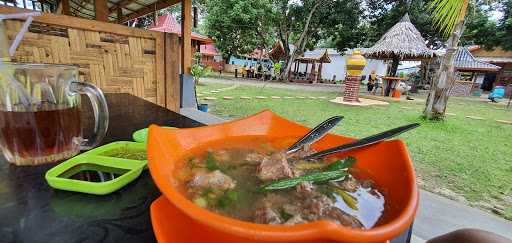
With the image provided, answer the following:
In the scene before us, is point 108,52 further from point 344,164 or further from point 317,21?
point 317,21

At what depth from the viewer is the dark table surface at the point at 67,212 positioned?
1.29 ft

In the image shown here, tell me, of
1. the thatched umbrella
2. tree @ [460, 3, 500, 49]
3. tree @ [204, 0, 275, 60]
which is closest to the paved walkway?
the thatched umbrella

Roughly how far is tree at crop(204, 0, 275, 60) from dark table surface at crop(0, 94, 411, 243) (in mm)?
19358

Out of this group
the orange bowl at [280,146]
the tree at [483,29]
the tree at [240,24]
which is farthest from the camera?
the tree at [240,24]

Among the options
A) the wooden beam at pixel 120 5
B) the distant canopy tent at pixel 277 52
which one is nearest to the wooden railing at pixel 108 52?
the wooden beam at pixel 120 5

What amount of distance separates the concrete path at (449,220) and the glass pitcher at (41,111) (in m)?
2.09

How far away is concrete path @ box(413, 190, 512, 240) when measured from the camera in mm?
1950

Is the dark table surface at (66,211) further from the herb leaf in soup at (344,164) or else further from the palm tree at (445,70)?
the palm tree at (445,70)

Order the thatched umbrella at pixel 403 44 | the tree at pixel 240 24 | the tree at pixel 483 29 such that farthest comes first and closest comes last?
the tree at pixel 240 24, the tree at pixel 483 29, the thatched umbrella at pixel 403 44

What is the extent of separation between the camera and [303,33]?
698 inches

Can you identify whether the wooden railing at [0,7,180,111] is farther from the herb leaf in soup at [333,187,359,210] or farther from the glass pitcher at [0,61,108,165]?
the herb leaf in soup at [333,187,359,210]

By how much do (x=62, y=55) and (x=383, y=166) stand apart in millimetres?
3078

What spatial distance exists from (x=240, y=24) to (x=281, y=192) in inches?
816

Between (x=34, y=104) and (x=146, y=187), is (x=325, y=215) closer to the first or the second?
(x=146, y=187)
